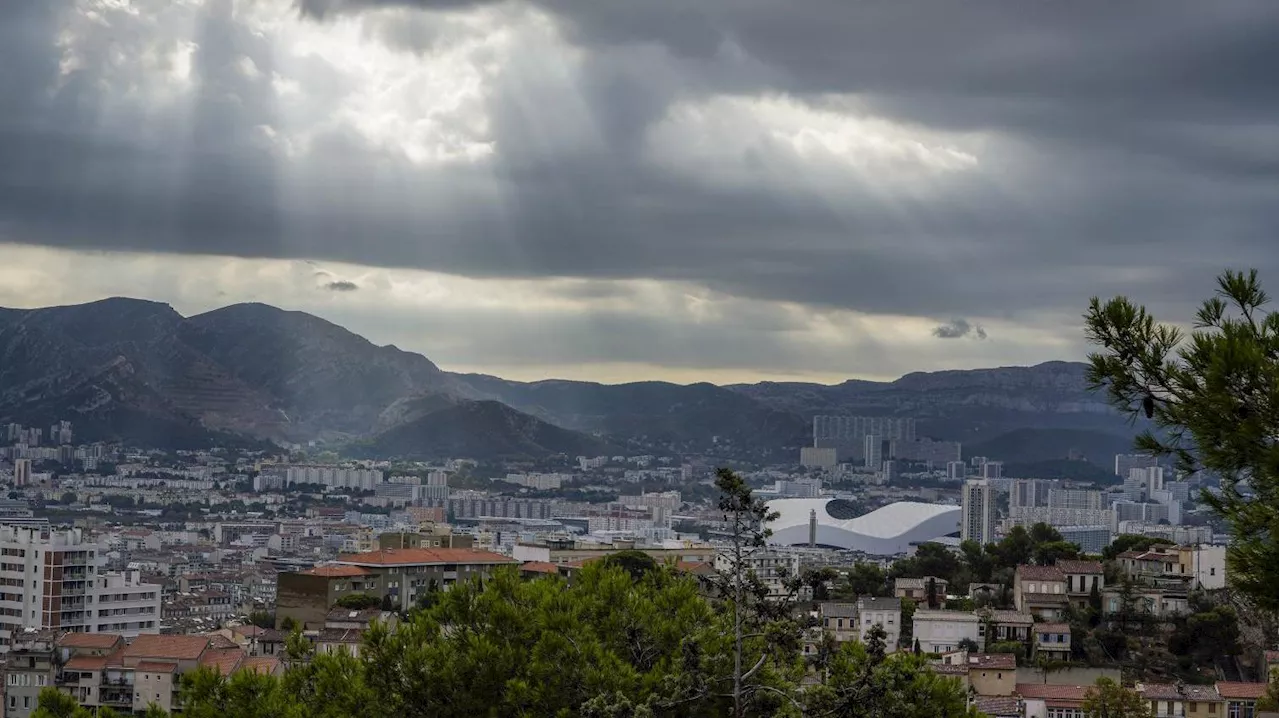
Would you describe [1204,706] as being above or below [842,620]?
below

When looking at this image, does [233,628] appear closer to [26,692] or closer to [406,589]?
[406,589]

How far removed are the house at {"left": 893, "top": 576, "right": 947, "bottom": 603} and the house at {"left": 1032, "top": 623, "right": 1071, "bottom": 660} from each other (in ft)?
18.5

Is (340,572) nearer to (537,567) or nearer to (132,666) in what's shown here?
(537,567)

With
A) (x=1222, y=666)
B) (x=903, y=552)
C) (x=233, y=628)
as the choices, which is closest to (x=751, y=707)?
(x=1222, y=666)

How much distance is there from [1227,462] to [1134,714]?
811 inches

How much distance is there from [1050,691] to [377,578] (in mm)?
24944

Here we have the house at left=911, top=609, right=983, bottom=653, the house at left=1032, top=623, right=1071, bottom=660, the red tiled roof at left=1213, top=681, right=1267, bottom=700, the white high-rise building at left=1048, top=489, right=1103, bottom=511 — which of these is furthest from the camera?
the white high-rise building at left=1048, top=489, right=1103, bottom=511

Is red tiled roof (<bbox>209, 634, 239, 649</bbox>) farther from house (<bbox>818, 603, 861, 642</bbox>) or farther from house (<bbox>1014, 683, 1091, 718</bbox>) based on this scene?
house (<bbox>1014, 683, 1091, 718</bbox>)

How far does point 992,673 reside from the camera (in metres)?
32.2

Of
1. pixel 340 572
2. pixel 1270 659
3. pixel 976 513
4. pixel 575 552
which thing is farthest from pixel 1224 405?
pixel 976 513

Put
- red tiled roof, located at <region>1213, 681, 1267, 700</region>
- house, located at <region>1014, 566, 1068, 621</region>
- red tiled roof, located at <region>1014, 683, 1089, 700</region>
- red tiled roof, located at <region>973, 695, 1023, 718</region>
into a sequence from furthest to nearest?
house, located at <region>1014, 566, 1068, 621</region> < red tiled roof, located at <region>1014, 683, 1089, 700</region> < red tiled roof, located at <region>1213, 681, 1267, 700</region> < red tiled roof, located at <region>973, 695, 1023, 718</region>

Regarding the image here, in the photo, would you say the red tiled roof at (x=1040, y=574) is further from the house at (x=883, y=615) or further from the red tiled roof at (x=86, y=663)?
the red tiled roof at (x=86, y=663)

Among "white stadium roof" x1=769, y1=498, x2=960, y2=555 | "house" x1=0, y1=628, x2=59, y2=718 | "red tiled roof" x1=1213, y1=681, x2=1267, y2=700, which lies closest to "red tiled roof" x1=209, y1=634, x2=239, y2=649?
"house" x1=0, y1=628, x2=59, y2=718

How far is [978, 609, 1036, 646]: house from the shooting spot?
37312mm
